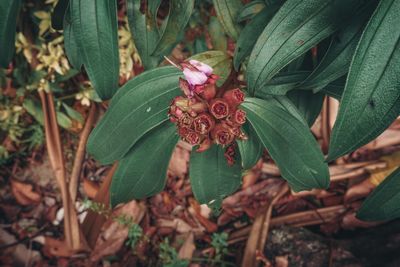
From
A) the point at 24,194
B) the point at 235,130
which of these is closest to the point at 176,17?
the point at 235,130

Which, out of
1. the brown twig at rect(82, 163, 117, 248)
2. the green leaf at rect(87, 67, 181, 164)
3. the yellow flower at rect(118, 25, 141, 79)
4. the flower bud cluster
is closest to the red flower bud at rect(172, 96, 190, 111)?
the flower bud cluster

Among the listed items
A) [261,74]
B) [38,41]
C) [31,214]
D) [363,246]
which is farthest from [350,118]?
[31,214]

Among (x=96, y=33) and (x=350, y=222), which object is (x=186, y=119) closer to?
(x=96, y=33)

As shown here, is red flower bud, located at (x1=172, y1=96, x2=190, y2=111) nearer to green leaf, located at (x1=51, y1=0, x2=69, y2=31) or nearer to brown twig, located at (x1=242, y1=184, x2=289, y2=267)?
green leaf, located at (x1=51, y1=0, x2=69, y2=31)

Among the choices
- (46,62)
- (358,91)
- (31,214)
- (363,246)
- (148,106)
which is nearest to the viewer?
(358,91)

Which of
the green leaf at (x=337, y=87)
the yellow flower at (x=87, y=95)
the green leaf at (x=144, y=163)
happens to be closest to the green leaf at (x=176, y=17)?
the green leaf at (x=144, y=163)

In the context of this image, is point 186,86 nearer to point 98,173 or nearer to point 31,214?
point 98,173
